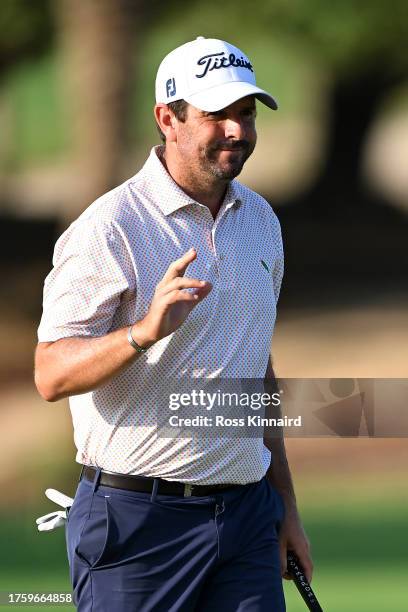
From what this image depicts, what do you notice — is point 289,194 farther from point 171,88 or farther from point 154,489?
point 154,489

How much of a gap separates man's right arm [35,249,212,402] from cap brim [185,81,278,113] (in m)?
0.48

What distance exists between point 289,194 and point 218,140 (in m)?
5.30

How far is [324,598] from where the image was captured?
5.83m

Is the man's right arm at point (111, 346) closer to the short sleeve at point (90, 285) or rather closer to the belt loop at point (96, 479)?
the short sleeve at point (90, 285)

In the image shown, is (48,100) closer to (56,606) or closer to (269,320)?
(56,606)

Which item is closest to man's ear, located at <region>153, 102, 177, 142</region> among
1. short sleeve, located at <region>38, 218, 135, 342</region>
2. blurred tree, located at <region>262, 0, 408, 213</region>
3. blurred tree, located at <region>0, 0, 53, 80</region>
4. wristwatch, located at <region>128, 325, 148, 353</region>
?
short sleeve, located at <region>38, 218, 135, 342</region>

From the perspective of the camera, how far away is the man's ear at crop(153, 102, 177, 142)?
3.25 metres

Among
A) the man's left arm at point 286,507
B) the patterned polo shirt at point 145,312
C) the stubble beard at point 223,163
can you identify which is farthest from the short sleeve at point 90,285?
the man's left arm at point 286,507

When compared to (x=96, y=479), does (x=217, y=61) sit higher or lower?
higher

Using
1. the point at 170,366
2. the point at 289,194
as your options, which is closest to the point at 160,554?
the point at 170,366

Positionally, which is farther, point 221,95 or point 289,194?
point 289,194

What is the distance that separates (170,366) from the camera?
3066mm

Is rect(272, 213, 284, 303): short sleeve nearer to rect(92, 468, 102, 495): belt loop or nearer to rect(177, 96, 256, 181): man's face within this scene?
rect(177, 96, 256, 181): man's face

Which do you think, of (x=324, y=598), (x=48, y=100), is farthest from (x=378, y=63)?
(x=324, y=598)
